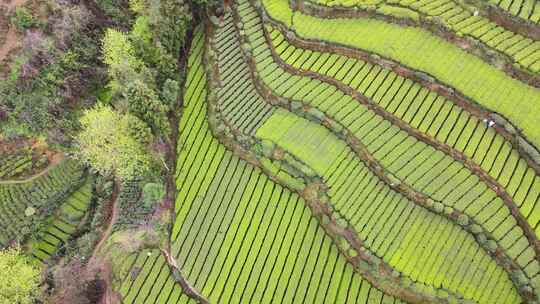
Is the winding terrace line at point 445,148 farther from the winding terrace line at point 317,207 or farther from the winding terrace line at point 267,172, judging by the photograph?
the winding terrace line at point 317,207

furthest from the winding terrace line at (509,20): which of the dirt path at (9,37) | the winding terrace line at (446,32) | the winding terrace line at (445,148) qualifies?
the dirt path at (9,37)

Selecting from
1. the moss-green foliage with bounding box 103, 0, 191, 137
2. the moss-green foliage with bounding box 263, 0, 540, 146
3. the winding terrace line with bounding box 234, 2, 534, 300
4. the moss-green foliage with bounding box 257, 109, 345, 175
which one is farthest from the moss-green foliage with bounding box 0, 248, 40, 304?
the moss-green foliage with bounding box 263, 0, 540, 146

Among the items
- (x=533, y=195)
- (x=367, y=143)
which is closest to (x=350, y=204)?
(x=367, y=143)

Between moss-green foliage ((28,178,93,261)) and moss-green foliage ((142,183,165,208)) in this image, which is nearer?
moss-green foliage ((142,183,165,208))

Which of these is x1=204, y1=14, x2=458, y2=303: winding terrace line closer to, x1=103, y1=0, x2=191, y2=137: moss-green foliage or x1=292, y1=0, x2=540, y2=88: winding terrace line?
x1=103, y1=0, x2=191, y2=137: moss-green foliage

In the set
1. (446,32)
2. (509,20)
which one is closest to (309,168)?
(446,32)

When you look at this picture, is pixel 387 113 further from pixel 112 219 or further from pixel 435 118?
pixel 112 219

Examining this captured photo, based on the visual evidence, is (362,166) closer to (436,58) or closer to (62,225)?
(436,58)
